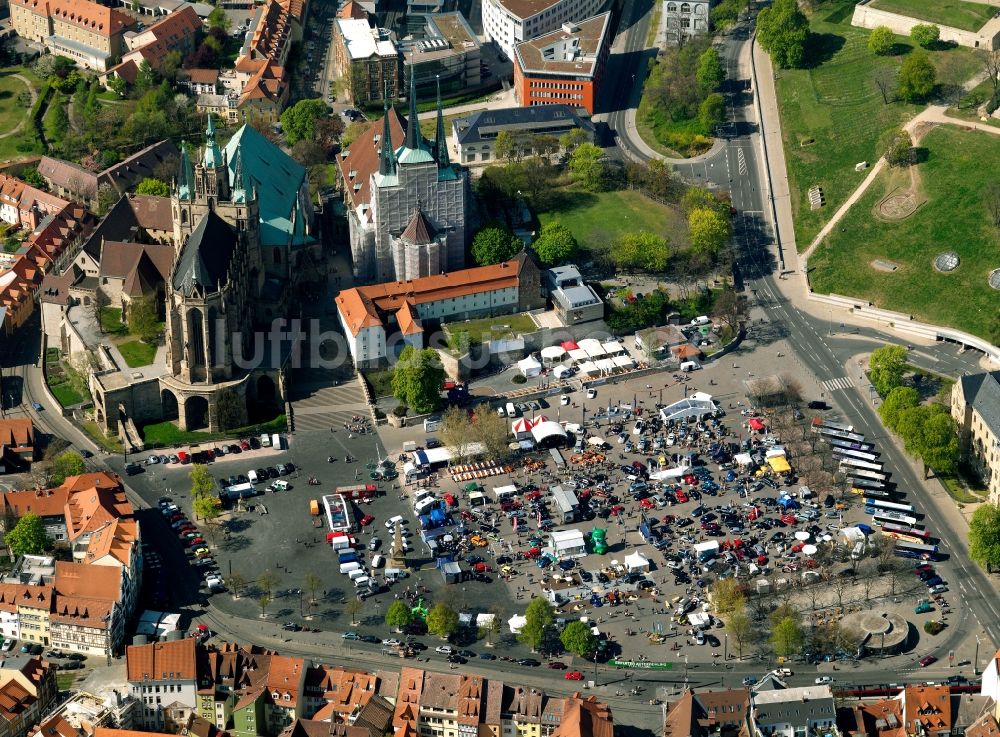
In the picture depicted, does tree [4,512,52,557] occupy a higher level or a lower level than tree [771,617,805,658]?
higher

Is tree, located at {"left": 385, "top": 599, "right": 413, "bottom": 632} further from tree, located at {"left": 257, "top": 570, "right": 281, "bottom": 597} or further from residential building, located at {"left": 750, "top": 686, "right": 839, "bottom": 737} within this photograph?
residential building, located at {"left": 750, "top": 686, "right": 839, "bottom": 737}

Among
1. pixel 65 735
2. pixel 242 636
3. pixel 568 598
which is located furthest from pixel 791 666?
pixel 65 735

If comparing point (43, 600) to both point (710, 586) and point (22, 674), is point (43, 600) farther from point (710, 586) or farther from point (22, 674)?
point (710, 586)

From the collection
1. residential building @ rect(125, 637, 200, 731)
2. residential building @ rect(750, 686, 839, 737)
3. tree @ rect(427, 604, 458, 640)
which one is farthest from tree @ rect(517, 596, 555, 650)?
residential building @ rect(125, 637, 200, 731)

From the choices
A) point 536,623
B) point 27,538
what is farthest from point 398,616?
point 27,538

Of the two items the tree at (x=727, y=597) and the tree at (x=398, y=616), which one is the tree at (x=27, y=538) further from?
the tree at (x=727, y=597)

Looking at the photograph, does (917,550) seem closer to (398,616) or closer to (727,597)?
(727,597)

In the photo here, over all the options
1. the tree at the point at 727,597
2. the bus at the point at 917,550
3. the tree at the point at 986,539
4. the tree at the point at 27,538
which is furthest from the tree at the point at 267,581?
the tree at the point at 986,539
